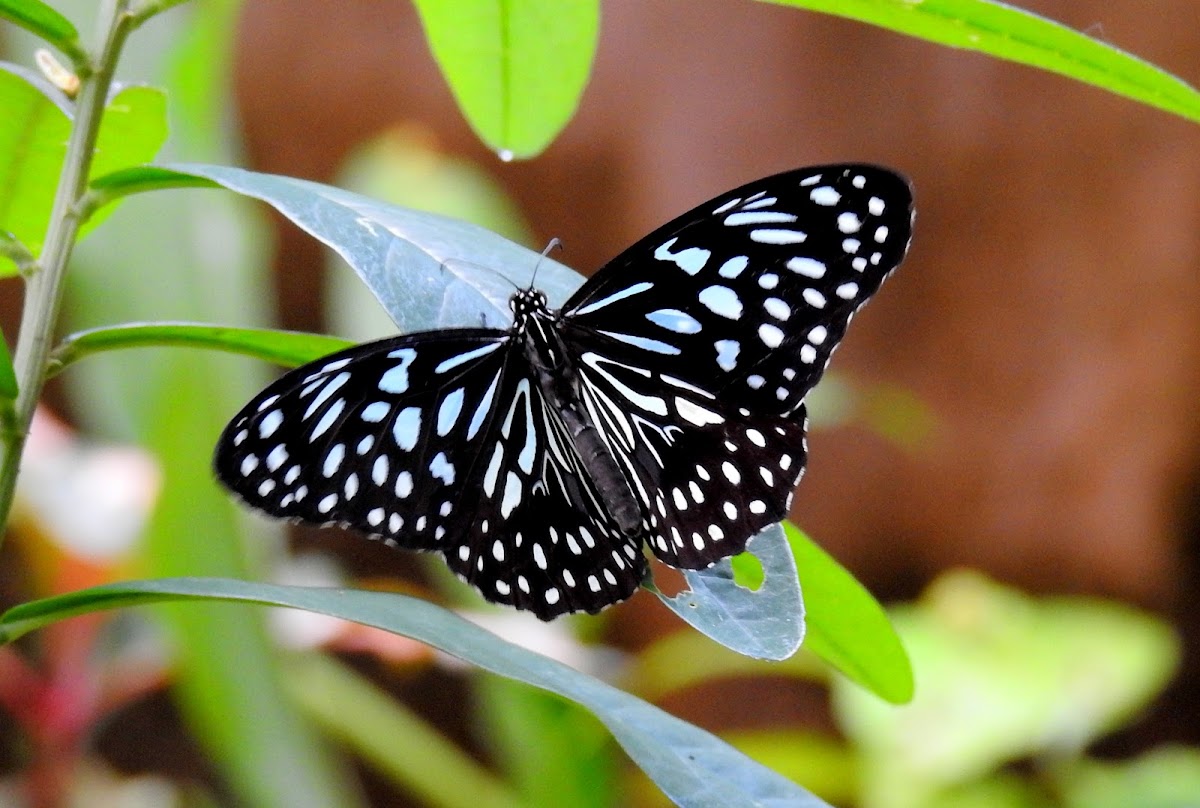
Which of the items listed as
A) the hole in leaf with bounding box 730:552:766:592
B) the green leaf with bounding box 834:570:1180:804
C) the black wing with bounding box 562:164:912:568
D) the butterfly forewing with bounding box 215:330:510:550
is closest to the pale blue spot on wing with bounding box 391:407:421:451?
the butterfly forewing with bounding box 215:330:510:550

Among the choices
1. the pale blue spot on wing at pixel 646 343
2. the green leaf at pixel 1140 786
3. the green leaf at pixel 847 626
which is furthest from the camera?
the green leaf at pixel 1140 786

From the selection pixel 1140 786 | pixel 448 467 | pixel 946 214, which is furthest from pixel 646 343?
pixel 946 214

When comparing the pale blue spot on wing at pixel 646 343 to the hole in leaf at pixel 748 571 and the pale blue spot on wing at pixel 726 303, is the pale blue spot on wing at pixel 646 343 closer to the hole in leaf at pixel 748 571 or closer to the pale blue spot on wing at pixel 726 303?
the pale blue spot on wing at pixel 726 303

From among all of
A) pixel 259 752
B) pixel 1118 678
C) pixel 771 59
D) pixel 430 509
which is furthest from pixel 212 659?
pixel 771 59

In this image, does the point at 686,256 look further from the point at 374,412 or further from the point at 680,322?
the point at 374,412

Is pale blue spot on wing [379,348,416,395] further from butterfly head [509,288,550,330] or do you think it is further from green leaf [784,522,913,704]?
green leaf [784,522,913,704]

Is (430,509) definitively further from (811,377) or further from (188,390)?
(188,390)

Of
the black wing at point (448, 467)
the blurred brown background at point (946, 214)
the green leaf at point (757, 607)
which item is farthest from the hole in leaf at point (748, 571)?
the blurred brown background at point (946, 214)
